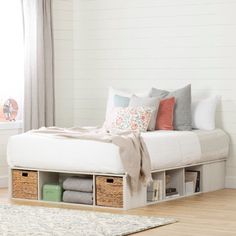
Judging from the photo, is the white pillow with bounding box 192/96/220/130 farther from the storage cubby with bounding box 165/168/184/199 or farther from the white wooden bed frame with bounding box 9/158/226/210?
the storage cubby with bounding box 165/168/184/199

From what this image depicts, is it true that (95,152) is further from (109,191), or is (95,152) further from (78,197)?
(78,197)

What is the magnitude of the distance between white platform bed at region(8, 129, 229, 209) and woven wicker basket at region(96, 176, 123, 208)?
0.15 ft

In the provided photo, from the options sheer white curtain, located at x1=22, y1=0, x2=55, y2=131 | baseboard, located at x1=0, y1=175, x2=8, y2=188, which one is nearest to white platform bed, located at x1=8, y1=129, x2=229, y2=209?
baseboard, located at x1=0, y1=175, x2=8, y2=188

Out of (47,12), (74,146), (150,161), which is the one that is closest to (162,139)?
(150,161)

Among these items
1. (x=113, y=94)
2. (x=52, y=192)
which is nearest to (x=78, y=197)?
(x=52, y=192)

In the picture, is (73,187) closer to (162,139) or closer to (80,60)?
(162,139)

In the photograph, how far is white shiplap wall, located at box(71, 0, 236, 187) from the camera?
24.4ft

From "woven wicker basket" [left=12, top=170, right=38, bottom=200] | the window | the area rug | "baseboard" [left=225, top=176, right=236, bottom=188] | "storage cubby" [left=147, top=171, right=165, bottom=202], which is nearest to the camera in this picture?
the area rug

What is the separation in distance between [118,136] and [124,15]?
88.4 inches

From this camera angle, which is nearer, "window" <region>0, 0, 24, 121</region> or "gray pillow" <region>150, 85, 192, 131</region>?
"gray pillow" <region>150, 85, 192, 131</region>

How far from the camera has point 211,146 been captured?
709cm

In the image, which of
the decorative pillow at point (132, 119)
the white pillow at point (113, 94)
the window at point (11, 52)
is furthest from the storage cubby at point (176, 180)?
the window at point (11, 52)

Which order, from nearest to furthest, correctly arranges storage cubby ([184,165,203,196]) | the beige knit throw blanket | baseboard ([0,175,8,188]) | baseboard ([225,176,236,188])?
1. the beige knit throw blanket
2. storage cubby ([184,165,203,196])
3. baseboard ([225,176,236,188])
4. baseboard ([0,175,8,188])

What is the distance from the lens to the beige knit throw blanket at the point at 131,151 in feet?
19.8
